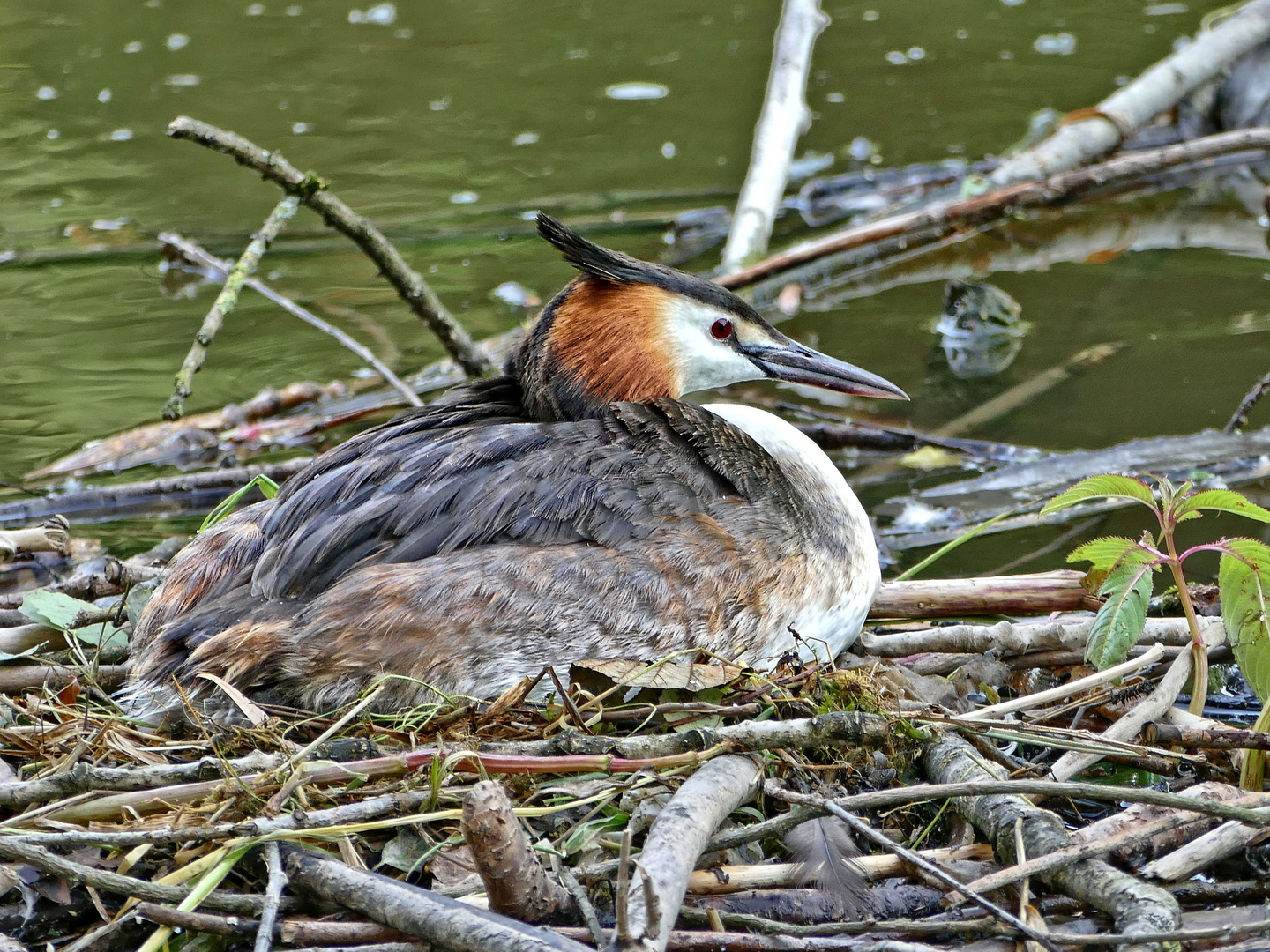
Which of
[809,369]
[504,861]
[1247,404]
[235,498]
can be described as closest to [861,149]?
[1247,404]

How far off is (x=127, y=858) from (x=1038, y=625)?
2032mm

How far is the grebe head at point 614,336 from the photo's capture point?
3561mm

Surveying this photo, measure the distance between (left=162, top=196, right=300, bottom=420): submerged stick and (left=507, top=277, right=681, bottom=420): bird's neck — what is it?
1013mm

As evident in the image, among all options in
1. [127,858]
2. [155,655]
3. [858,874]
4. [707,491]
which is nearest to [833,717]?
[858,874]

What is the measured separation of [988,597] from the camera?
3486 mm

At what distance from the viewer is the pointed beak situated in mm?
3818

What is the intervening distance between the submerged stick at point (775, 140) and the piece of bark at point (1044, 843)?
12.9 feet

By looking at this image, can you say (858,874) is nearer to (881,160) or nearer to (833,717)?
(833,717)

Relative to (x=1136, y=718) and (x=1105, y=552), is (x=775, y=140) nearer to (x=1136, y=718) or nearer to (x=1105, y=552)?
(x=1105, y=552)

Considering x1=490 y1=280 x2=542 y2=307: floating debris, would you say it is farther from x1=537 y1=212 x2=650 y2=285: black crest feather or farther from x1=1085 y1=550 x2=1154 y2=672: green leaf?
x1=1085 y1=550 x2=1154 y2=672: green leaf

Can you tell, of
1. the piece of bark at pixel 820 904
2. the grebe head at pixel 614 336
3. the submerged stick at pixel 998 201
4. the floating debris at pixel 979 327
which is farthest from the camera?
the submerged stick at pixel 998 201


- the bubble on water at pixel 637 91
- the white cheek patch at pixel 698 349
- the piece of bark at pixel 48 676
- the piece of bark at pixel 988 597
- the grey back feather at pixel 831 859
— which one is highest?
the white cheek patch at pixel 698 349

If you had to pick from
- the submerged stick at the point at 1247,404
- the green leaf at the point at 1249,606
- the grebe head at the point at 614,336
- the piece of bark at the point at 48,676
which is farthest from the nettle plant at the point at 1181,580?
A: the piece of bark at the point at 48,676

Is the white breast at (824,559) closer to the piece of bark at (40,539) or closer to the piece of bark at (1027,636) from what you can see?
the piece of bark at (1027,636)
